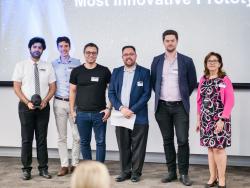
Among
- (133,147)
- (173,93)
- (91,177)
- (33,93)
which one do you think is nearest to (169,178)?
(133,147)

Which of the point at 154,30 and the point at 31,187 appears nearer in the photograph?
the point at 31,187

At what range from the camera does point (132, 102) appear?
4258mm

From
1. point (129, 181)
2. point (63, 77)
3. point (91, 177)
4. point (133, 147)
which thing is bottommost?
point (129, 181)

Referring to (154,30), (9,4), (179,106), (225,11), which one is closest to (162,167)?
(179,106)

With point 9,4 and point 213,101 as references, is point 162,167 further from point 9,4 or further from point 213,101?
point 9,4

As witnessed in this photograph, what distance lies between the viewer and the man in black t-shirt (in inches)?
170

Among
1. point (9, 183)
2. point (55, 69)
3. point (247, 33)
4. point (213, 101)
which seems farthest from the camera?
point (247, 33)

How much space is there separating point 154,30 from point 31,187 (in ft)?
7.68

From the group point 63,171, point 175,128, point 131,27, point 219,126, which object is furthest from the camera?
point 131,27

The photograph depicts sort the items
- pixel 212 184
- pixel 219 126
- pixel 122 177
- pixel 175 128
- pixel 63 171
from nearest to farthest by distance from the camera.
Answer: pixel 219 126
pixel 212 184
pixel 175 128
pixel 122 177
pixel 63 171

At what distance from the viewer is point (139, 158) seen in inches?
169

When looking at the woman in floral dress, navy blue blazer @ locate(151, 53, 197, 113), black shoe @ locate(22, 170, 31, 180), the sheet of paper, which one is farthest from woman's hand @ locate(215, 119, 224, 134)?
black shoe @ locate(22, 170, 31, 180)

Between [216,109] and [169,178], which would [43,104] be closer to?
[169,178]

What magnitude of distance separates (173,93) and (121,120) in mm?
584
